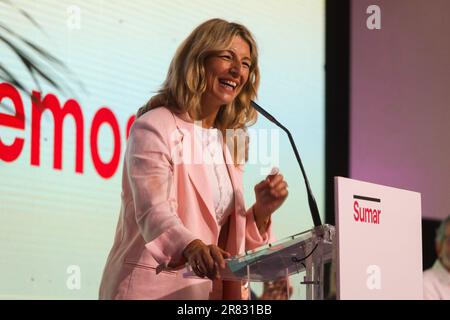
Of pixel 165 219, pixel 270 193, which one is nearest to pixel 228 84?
pixel 270 193

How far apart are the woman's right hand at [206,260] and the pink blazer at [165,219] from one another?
65 millimetres

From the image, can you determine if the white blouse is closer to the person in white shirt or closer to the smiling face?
the smiling face

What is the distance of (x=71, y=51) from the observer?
3.40 metres

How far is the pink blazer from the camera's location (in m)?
2.73

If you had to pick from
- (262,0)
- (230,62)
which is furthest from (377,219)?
(262,0)

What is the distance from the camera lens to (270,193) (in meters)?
2.95

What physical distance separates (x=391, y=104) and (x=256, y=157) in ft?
3.99

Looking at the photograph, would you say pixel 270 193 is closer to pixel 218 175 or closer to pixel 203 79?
pixel 218 175

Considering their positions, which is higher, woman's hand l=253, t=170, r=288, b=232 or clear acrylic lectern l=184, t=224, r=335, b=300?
woman's hand l=253, t=170, r=288, b=232

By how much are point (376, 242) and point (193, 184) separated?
0.67 meters

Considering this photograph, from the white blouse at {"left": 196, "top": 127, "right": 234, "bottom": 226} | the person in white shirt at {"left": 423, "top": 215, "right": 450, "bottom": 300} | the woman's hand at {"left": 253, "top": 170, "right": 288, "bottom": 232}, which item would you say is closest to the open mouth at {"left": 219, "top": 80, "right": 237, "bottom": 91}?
the white blouse at {"left": 196, "top": 127, "right": 234, "bottom": 226}

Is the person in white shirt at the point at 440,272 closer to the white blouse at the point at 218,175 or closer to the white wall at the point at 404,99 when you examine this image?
the white wall at the point at 404,99

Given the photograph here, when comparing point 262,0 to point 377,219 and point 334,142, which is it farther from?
point 377,219

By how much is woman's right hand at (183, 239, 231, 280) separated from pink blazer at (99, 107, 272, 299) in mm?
65
